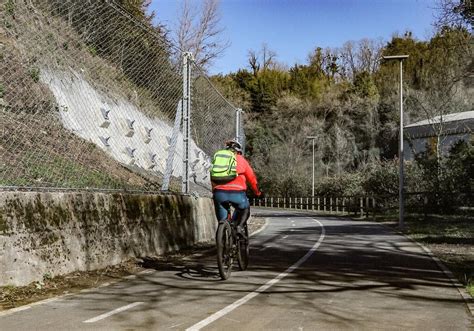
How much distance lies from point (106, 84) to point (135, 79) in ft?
2.81

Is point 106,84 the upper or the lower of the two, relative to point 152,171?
upper

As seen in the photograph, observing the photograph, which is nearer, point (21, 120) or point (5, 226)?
point (5, 226)

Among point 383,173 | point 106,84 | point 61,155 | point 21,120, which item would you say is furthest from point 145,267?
point 383,173

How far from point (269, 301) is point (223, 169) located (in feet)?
8.70

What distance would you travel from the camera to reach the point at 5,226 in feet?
23.5

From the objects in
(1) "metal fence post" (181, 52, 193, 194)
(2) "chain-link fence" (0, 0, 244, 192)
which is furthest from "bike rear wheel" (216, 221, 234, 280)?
(1) "metal fence post" (181, 52, 193, 194)

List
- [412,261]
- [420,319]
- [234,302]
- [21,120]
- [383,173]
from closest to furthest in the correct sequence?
[420,319]
[234,302]
[21,120]
[412,261]
[383,173]

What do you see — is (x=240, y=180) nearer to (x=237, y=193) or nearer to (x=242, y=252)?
(x=237, y=193)

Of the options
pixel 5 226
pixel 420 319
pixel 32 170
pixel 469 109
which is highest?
pixel 469 109

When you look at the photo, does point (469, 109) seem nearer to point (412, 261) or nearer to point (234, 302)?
point (412, 261)

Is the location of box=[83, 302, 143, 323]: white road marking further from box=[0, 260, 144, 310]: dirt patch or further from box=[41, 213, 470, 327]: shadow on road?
box=[0, 260, 144, 310]: dirt patch

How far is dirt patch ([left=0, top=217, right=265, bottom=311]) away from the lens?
703cm

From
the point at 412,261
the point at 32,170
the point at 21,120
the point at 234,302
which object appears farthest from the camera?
the point at 412,261

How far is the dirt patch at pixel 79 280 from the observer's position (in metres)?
7.03
